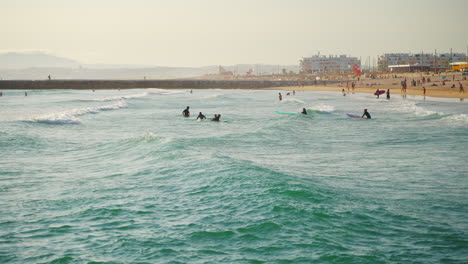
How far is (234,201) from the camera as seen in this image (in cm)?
1219

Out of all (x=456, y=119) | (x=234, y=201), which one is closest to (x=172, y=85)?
(x=456, y=119)

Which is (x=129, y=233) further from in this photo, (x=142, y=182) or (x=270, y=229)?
(x=142, y=182)

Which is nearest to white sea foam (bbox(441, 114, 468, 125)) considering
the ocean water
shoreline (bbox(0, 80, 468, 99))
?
the ocean water

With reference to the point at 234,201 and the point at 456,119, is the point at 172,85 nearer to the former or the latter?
the point at 456,119

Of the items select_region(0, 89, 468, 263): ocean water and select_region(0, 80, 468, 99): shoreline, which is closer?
select_region(0, 89, 468, 263): ocean water

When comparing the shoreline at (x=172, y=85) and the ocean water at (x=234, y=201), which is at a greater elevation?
the shoreline at (x=172, y=85)

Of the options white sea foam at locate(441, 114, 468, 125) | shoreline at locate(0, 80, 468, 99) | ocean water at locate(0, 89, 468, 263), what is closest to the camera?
ocean water at locate(0, 89, 468, 263)

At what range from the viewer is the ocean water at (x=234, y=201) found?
912cm

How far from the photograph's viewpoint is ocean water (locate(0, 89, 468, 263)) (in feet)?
29.9

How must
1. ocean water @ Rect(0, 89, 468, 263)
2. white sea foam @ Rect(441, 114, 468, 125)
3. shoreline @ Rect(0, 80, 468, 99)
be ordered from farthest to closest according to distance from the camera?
shoreline @ Rect(0, 80, 468, 99), white sea foam @ Rect(441, 114, 468, 125), ocean water @ Rect(0, 89, 468, 263)

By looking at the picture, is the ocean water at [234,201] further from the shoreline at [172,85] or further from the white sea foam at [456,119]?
the shoreline at [172,85]

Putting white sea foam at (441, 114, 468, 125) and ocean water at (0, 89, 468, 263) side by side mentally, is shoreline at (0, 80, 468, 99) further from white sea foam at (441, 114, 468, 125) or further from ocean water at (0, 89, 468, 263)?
ocean water at (0, 89, 468, 263)

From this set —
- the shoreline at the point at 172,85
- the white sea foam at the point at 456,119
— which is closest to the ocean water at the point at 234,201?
the white sea foam at the point at 456,119

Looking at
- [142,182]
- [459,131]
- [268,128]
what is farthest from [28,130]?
[459,131]
